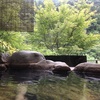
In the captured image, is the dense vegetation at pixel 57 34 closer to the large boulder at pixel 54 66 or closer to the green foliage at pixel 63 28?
the green foliage at pixel 63 28

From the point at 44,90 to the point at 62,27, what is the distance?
5.96 metres

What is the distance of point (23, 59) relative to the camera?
7621mm

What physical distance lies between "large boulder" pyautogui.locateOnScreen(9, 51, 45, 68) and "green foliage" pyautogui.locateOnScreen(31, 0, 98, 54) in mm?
2284

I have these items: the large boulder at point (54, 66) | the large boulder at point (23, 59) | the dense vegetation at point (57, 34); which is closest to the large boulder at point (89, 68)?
the large boulder at point (54, 66)

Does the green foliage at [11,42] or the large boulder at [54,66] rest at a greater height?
the green foliage at [11,42]

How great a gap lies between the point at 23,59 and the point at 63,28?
285 cm

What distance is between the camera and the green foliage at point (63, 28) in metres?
9.74

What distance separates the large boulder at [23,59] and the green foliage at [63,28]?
2.28 metres

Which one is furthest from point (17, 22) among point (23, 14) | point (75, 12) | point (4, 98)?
point (4, 98)

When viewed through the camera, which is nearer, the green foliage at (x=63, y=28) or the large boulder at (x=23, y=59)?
the large boulder at (x=23, y=59)

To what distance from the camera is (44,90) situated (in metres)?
4.00

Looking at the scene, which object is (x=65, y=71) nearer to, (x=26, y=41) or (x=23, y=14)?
(x=23, y=14)

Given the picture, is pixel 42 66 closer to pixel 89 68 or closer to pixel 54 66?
pixel 54 66

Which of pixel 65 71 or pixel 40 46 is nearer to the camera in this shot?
pixel 65 71
